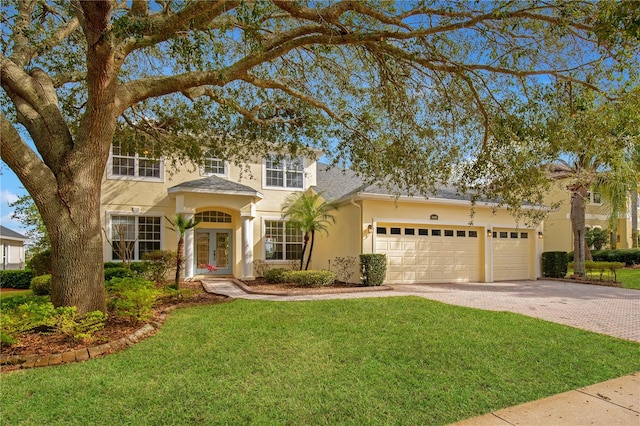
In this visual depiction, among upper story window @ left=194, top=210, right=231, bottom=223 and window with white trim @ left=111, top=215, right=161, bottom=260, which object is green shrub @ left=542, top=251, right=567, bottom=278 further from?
window with white trim @ left=111, top=215, right=161, bottom=260

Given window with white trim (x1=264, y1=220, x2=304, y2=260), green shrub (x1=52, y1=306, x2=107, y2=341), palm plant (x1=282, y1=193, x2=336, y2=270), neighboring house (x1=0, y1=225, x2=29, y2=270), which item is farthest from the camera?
neighboring house (x1=0, y1=225, x2=29, y2=270)

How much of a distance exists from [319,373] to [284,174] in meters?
14.0

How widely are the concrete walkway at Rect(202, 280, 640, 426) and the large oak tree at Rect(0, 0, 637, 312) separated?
3475mm

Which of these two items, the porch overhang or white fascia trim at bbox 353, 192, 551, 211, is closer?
white fascia trim at bbox 353, 192, 551, 211

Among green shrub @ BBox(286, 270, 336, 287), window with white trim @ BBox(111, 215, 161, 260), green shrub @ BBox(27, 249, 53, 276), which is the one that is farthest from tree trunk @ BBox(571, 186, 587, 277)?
green shrub @ BBox(27, 249, 53, 276)

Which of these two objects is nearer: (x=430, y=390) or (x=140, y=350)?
(x=430, y=390)

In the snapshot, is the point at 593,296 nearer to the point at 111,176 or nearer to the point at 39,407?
the point at 39,407

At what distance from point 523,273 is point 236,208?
43.6 feet

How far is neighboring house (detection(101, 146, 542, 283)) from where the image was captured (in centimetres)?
1480

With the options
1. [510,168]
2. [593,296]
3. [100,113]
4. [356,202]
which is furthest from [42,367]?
[593,296]

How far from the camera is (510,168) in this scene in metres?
8.29

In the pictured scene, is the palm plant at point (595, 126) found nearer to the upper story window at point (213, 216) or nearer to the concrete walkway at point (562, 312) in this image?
the concrete walkway at point (562, 312)

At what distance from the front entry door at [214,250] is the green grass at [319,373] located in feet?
31.3

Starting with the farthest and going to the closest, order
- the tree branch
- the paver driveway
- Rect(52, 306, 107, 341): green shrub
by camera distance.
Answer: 1. the paver driveway
2. the tree branch
3. Rect(52, 306, 107, 341): green shrub
